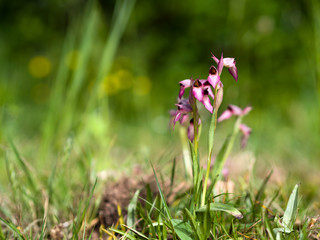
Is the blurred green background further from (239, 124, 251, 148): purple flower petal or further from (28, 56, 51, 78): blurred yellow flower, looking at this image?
(239, 124, 251, 148): purple flower petal

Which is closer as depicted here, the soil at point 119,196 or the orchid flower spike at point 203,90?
the orchid flower spike at point 203,90

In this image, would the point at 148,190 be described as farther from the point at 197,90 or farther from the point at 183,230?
the point at 197,90

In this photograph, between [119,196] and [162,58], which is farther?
[162,58]

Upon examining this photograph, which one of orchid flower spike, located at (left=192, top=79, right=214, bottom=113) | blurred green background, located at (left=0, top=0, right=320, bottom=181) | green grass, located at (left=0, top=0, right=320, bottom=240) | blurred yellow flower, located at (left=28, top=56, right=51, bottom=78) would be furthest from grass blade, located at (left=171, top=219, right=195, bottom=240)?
blurred yellow flower, located at (left=28, top=56, right=51, bottom=78)

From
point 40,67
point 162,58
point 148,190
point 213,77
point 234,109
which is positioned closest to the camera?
point 213,77

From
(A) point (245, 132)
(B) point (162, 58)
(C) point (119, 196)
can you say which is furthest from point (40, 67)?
(A) point (245, 132)

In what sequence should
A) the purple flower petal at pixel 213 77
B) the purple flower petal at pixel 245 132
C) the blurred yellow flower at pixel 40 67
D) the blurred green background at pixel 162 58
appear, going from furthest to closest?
the blurred yellow flower at pixel 40 67, the blurred green background at pixel 162 58, the purple flower petal at pixel 245 132, the purple flower petal at pixel 213 77

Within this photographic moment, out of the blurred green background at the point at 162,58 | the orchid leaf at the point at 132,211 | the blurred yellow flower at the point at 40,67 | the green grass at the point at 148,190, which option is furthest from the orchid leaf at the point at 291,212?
the blurred yellow flower at the point at 40,67

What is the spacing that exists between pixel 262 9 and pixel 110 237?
5.11m

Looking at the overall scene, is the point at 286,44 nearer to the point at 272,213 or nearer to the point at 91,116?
the point at 91,116

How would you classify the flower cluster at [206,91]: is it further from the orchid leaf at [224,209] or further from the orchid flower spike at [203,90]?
the orchid leaf at [224,209]

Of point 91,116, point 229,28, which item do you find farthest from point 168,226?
point 229,28

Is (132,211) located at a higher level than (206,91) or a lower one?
lower

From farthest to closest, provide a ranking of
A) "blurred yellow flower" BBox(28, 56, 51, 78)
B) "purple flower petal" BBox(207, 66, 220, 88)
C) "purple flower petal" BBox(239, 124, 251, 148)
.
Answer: "blurred yellow flower" BBox(28, 56, 51, 78) → "purple flower petal" BBox(239, 124, 251, 148) → "purple flower petal" BBox(207, 66, 220, 88)
